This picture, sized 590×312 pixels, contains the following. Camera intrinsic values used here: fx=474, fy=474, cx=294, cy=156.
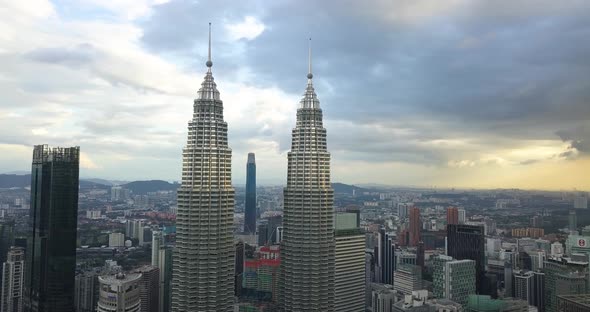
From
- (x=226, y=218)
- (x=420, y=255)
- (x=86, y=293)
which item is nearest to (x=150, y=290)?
(x=86, y=293)

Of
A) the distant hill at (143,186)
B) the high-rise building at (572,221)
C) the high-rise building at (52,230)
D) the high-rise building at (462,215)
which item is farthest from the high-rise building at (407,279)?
the distant hill at (143,186)

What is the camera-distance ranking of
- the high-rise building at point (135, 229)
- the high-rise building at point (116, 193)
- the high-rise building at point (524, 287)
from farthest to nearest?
1. the high-rise building at point (116, 193)
2. the high-rise building at point (135, 229)
3. the high-rise building at point (524, 287)

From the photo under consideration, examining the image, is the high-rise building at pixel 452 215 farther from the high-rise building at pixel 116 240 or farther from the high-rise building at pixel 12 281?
the high-rise building at pixel 12 281

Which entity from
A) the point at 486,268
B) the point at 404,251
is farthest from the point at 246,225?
the point at 486,268

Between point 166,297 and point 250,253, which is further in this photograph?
point 250,253

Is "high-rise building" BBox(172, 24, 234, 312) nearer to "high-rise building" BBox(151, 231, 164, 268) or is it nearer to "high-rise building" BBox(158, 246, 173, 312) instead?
"high-rise building" BBox(158, 246, 173, 312)

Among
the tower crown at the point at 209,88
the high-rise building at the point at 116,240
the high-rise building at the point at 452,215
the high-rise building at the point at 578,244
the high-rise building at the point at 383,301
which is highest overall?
the tower crown at the point at 209,88

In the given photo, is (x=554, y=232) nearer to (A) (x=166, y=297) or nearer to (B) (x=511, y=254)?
(B) (x=511, y=254)

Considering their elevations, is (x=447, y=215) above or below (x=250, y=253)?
above
